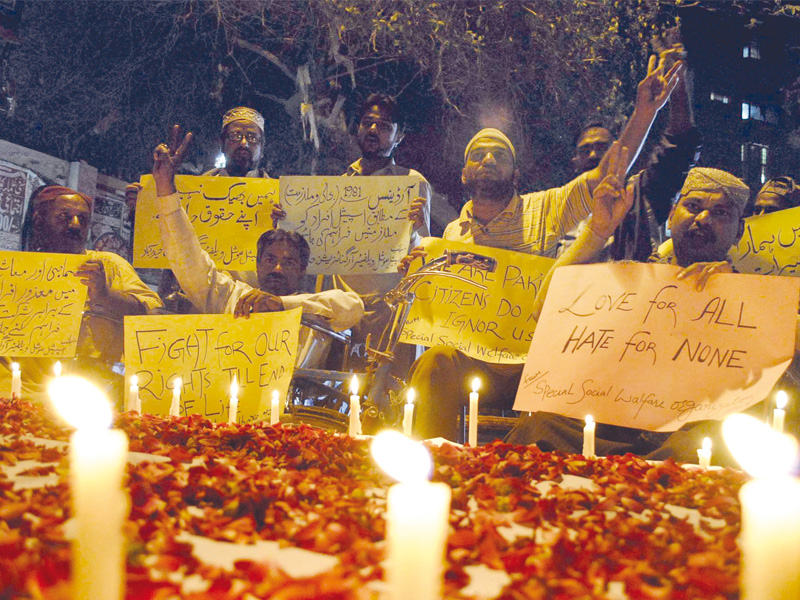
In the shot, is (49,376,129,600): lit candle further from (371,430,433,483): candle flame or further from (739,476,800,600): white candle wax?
(739,476,800,600): white candle wax

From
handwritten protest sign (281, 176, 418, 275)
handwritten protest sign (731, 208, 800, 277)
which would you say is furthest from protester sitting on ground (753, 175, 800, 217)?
handwritten protest sign (281, 176, 418, 275)

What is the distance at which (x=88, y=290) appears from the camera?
4645 mm

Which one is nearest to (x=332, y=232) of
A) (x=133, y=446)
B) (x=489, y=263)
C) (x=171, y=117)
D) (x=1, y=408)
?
(x=489, y=263)

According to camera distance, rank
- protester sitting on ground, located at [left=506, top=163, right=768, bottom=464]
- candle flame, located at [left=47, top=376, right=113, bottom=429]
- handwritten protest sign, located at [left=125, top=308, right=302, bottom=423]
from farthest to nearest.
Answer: handwritten protest sign, located at [left=125, top=308, right=302, bottom=423] < protester sitting on ground, located at [left=506, top=163, right=768, bottom=464] < candle flame, located at [left=47, top=376, right=113, bottom=429]

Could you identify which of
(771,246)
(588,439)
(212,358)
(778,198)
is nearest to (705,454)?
(588,439)

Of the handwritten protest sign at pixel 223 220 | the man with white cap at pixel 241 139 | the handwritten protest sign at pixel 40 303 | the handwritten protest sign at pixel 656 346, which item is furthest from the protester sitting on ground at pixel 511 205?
the handwritten protest sign at pixel 40 303

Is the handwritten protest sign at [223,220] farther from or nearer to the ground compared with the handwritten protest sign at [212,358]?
farther from the ground

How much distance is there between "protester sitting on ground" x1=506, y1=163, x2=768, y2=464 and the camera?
3350mm

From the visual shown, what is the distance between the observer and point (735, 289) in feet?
10.6

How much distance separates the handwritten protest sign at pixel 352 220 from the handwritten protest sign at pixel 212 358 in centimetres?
111

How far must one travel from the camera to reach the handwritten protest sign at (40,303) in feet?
14.8

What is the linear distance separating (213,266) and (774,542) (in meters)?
4.19

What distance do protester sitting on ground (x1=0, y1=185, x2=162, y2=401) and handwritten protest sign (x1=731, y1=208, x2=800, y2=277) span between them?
3.69 metres

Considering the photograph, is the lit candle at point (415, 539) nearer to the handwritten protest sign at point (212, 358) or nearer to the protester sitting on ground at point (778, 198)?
the handwritten protest sign at point (212, 358)
